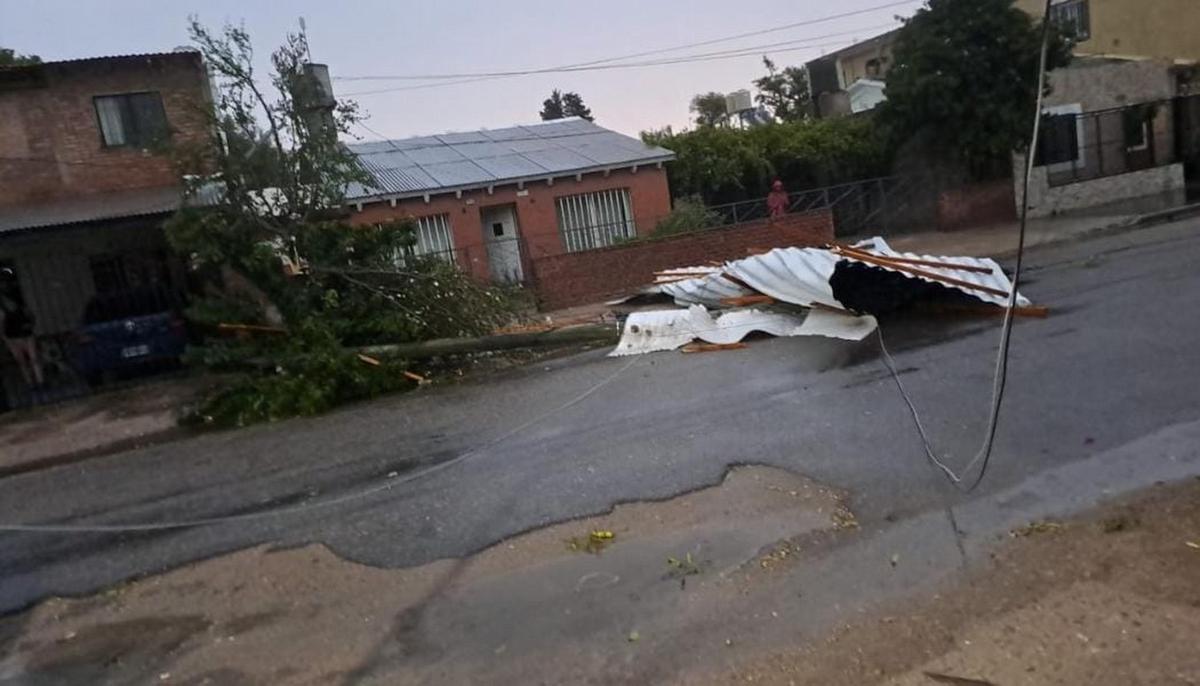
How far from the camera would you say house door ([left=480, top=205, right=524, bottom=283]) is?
779 inches

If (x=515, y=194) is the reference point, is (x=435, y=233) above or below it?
below

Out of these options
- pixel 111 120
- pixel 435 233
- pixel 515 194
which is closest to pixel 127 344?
pixel 111 120

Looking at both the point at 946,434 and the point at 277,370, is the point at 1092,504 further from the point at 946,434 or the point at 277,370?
the point at 277,370

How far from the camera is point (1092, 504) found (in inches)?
197

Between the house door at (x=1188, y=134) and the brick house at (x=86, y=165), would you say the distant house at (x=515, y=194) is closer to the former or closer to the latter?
the brick house at (x=86, y=165)

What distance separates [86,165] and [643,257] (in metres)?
10.8

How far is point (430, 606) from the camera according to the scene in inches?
190

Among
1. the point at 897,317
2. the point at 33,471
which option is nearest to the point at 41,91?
the point at 33,471

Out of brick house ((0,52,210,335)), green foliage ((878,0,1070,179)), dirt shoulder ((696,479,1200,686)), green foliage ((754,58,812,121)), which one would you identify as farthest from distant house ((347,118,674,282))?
green foliage ((754,58,812,121))

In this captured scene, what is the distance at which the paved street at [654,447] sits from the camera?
19.0 feet

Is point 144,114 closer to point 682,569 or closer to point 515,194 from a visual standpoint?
Result: point 515,194

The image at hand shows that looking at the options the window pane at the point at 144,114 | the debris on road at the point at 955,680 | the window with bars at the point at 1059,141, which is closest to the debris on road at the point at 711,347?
the debris on road at the point at 955,680

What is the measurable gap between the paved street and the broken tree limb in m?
1.21

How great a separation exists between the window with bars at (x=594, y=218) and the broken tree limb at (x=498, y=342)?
923 centimetres
